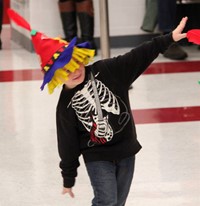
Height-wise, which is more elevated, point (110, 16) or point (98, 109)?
point (98, 109)

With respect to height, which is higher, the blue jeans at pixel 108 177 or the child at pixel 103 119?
the child at pixel 103 119

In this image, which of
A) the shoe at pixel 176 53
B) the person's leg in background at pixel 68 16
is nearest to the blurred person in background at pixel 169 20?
the shoe at pixel 176 53

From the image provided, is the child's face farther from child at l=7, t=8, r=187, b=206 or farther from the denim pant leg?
the denim pant leg

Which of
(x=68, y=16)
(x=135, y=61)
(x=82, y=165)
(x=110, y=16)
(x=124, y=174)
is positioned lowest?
(x=110, y=16)

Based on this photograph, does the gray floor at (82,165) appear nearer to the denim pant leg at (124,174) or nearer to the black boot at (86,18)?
the denim pant leg at (124,174)

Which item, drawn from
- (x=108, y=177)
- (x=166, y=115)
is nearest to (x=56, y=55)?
(x=108, y=177)

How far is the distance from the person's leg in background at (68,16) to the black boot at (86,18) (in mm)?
55

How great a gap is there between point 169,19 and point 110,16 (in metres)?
0.71

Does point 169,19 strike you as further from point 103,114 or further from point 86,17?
point 103,114

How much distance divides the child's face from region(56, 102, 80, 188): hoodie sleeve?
91 millimetres

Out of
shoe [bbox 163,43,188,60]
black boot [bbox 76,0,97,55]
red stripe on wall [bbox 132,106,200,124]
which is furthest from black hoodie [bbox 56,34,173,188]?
black boot [bbox 76,0,97,55]

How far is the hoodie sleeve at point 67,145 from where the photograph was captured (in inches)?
78.7

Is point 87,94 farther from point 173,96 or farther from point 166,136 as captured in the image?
point 173,96

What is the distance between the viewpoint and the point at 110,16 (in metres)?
5.75
